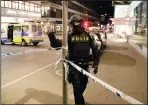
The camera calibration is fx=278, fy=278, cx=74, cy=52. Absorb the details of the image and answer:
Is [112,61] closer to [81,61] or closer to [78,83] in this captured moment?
[78,83]

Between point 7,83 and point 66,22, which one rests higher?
point 66,22

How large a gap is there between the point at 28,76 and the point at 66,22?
436 cm

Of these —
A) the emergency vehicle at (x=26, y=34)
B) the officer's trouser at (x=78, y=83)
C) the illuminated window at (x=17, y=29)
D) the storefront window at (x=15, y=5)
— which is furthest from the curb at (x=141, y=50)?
the storefront window at (x=15, y=5)

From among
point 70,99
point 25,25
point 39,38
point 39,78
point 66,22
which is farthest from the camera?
point 39,38

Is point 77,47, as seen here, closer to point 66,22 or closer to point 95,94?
point 66,22

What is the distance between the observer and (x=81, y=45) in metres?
3.84

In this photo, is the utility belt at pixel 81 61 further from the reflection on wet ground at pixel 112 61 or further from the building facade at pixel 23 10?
the building facade at pixel 23 10

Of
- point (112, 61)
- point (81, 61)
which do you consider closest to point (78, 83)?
point (81, 61)

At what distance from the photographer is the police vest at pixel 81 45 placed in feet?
12.5

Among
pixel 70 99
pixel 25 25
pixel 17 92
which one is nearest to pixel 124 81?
pixel 70 99

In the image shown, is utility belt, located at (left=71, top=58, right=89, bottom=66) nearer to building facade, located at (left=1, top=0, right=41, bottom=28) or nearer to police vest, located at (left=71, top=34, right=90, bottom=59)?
police vest, located at (left=71, top=34, right=90, bottom=59)

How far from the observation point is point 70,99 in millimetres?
5215

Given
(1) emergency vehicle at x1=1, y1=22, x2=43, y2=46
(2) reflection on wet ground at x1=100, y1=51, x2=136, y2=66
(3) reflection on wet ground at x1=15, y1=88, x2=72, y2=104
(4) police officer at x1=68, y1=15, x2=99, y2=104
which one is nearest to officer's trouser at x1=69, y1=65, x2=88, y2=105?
(4) police officer at x1=68, y1=15, x2=99, y2=104

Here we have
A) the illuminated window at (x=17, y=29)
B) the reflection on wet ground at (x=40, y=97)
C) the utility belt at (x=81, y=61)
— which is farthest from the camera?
the illuminated window at (x=17, y=29)
